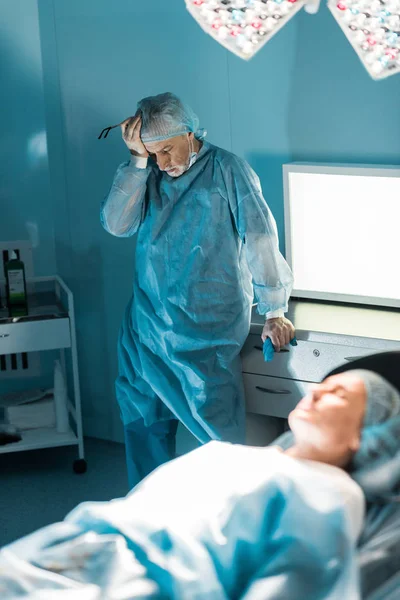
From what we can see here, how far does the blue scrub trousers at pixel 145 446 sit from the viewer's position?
9.05ft

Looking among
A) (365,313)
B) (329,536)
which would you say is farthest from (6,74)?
(329,536)

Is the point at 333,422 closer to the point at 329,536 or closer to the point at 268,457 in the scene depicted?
the point at 268,457

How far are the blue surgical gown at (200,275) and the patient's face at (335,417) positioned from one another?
0.81 m

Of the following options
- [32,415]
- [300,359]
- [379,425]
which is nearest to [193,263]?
[300,359]

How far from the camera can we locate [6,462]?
A: 3461 millimetres

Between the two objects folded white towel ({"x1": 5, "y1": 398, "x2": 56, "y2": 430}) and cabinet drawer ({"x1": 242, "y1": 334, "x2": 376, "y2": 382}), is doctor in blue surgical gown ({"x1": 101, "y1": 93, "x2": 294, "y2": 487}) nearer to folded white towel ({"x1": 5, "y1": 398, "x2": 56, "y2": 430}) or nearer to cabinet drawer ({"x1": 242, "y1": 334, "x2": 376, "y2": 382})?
cabinet drawer ({"x1": 242, "y1": 334, "x2": 376, "y2": 382})

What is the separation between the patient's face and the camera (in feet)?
5.54

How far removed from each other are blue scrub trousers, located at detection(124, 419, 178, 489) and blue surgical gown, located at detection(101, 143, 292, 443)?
13 cm

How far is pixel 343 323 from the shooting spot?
2.71 m

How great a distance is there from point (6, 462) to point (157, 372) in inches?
42.9

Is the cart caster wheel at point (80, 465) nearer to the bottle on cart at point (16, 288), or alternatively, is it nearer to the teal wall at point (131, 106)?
the teal wall at point (131, 106)

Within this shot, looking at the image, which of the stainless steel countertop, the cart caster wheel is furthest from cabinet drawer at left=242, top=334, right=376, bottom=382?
the cart caster wheel

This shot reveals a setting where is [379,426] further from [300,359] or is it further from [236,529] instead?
[300,359]

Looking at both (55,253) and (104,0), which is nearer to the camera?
(104,0)
